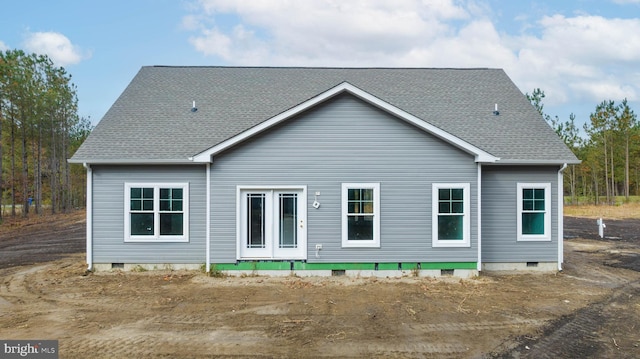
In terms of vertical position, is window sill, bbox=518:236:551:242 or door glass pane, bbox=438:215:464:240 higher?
door glass pane, bbox=438:215:464:240

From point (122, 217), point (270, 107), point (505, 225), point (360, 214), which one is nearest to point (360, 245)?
point (360, 214)

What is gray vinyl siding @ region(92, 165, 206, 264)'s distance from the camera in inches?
436

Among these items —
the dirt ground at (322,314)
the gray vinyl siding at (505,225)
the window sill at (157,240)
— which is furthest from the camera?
the gray vinyl siding at (505,225)

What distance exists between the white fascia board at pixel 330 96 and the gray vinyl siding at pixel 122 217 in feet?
3.37

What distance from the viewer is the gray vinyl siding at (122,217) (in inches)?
436

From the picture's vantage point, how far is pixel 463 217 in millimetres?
10797

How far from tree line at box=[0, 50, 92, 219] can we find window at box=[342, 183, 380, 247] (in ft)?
84.1

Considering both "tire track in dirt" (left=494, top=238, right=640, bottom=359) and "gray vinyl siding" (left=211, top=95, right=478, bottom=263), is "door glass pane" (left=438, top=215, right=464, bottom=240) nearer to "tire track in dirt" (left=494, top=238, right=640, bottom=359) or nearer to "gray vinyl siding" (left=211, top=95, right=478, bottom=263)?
"gray vinyl siding" (left=211, top=95, right=478, bottom=263)

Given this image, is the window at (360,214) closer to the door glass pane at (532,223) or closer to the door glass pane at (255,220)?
the door glass pane at (255,220)

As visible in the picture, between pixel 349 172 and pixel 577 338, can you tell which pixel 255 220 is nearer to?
pixel 349 172

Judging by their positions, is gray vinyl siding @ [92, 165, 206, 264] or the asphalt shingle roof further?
the asphalt shingle roof

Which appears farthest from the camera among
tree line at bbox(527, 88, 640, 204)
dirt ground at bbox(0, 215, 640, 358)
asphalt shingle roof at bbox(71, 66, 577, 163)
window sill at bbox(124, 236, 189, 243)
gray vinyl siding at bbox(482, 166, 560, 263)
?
tree line at bbox(527, 88, 640, 204)

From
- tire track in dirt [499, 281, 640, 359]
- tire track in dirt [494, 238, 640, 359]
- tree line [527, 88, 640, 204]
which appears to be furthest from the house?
tree line [527, 88, 640, 204]

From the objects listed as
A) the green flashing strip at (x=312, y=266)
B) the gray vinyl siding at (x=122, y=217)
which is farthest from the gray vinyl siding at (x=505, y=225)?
the gray vinyl siding at (x=122, y=217)
